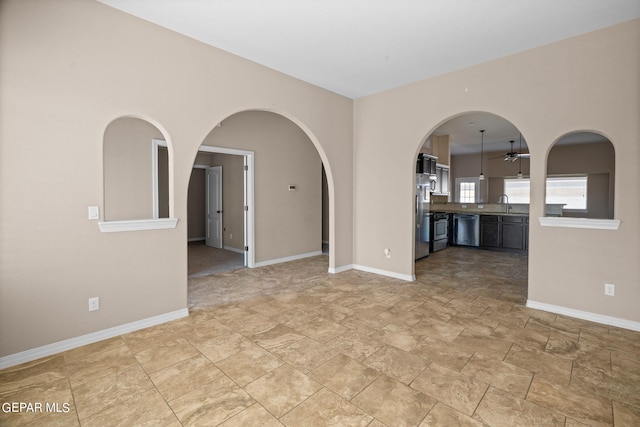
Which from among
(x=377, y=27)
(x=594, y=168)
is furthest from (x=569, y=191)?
(x=377, y=27)

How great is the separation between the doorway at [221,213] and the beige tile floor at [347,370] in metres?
2.16

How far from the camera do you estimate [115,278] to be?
117 inches

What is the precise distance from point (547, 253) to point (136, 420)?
13.7 feet

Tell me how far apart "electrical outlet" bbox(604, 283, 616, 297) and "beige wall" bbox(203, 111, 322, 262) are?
4820 mm

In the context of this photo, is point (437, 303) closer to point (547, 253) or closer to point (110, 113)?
point (547, 253)

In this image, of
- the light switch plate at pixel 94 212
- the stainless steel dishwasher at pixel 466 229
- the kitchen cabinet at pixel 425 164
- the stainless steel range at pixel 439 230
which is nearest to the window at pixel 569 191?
the stainless steel dishwasher at pixel 466 229

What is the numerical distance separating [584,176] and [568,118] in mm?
8246

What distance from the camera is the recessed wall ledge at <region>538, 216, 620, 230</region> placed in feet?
10.5

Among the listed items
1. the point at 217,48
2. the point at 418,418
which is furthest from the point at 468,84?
the point at 418,418

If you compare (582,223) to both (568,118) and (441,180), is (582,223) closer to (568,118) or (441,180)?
(568,118)

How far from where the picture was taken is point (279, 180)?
6266 mm

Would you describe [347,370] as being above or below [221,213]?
below

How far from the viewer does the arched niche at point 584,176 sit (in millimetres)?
9086

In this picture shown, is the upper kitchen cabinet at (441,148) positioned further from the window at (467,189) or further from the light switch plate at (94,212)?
the light switch plate at (94,212)
